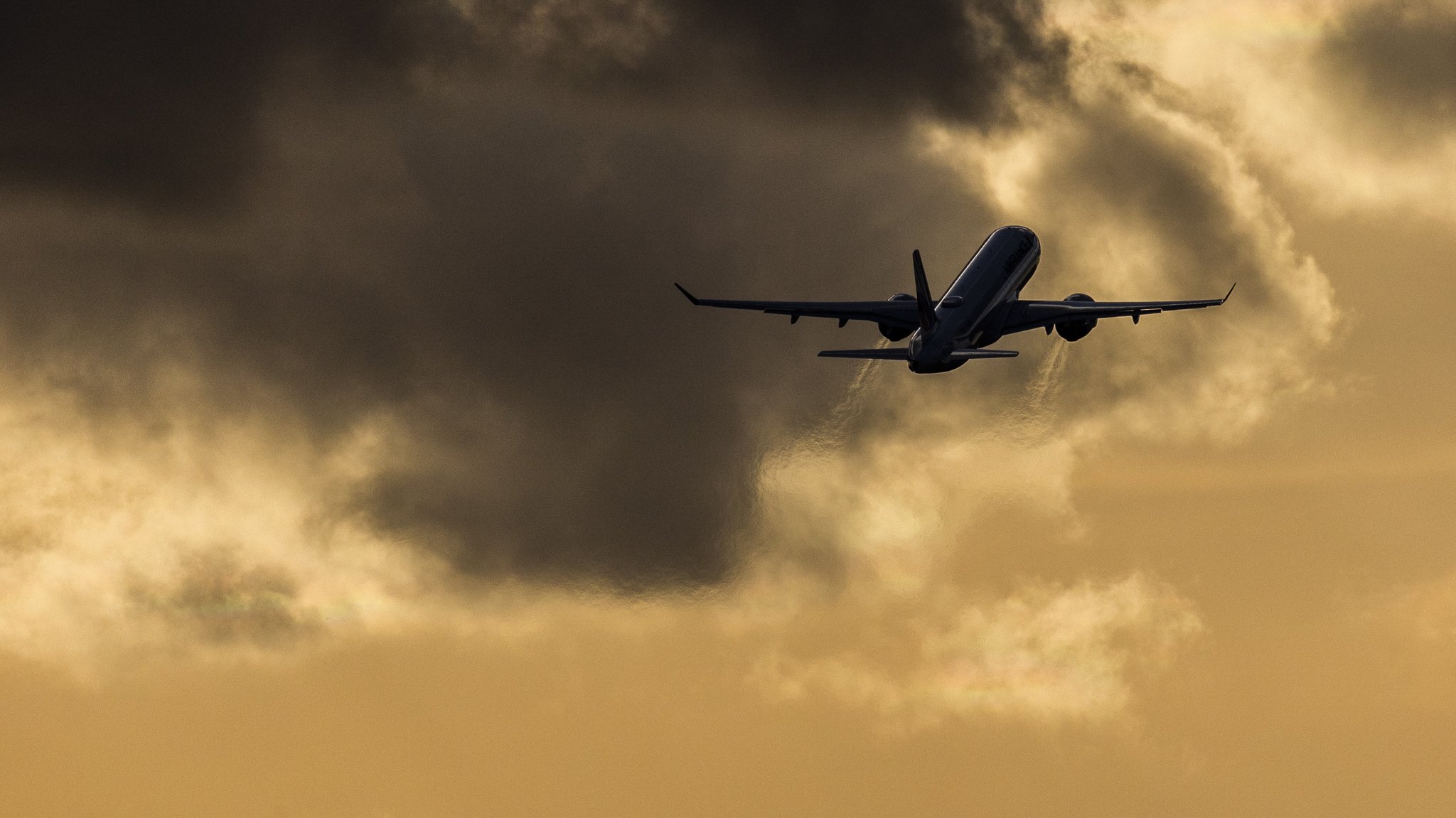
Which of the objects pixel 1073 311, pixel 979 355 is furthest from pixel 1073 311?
pixel 979 355

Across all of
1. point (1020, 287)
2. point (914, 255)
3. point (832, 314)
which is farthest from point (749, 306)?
point (1020, 287)

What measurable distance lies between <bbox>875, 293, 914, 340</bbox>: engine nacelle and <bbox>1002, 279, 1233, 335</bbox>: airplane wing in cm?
813

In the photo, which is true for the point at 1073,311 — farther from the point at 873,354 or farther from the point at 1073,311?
the point at 873,354

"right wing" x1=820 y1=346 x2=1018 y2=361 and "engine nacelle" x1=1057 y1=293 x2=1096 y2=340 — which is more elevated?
"engine nacelle" x1=1057 y1=293 x2=1096 y2=340

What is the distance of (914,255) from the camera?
415 ft

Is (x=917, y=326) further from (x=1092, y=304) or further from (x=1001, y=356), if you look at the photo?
(x=1001, y=356)

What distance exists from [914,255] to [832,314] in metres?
11.3

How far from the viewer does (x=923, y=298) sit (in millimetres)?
125812

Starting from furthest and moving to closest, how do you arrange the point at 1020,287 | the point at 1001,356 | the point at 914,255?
1. the point at 1020,287
2. the point at 914,255
3. the point at 1001,356

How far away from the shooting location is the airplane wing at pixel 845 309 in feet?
440

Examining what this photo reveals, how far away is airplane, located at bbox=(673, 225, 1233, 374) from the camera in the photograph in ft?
413

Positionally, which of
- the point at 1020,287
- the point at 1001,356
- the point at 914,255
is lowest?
the point at 1001,356

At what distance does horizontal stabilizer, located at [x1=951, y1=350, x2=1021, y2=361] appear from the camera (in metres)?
110

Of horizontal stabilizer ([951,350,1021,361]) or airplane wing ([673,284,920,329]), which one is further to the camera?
airplane wing ([673,284,920,329])
